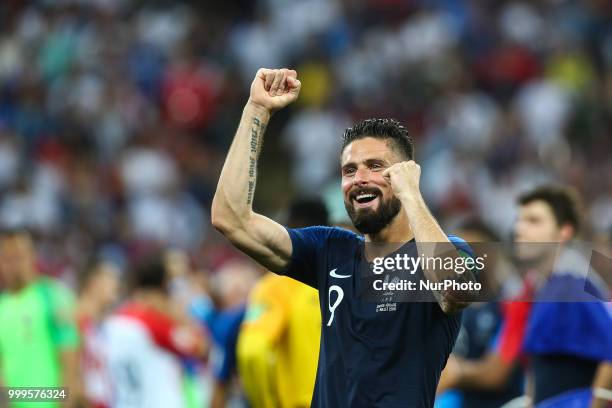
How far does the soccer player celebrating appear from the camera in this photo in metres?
4.50

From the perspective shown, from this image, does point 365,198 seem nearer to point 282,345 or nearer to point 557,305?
point 557,305

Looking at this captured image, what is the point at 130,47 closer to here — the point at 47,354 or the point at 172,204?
the point at 172,204

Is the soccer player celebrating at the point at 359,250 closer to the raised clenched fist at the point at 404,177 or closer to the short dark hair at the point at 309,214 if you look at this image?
the raised clenched fist at the point at 404,177

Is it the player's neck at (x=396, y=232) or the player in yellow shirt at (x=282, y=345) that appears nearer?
the player's neck at (x=396, y=232)

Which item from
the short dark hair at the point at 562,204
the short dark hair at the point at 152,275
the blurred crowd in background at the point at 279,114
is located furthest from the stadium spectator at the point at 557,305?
the blurred crowd in background at the point at 279,114

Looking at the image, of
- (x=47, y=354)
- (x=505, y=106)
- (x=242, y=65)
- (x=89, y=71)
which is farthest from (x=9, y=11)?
(x=47, y=354)

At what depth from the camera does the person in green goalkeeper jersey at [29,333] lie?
823cm

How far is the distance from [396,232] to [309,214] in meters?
2.46

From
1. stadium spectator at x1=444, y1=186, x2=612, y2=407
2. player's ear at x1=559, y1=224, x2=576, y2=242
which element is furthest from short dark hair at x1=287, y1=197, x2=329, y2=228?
player's ear at x1=559, y1=224, x2=576, y2=242

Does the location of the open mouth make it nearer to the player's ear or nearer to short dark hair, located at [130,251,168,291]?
the player's ear

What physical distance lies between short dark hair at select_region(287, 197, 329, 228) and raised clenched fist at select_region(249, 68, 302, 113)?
94.3 inches

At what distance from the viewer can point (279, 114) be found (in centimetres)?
1866

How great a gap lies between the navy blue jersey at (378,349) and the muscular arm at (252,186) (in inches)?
12.2

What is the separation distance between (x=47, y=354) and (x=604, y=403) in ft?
13.1
